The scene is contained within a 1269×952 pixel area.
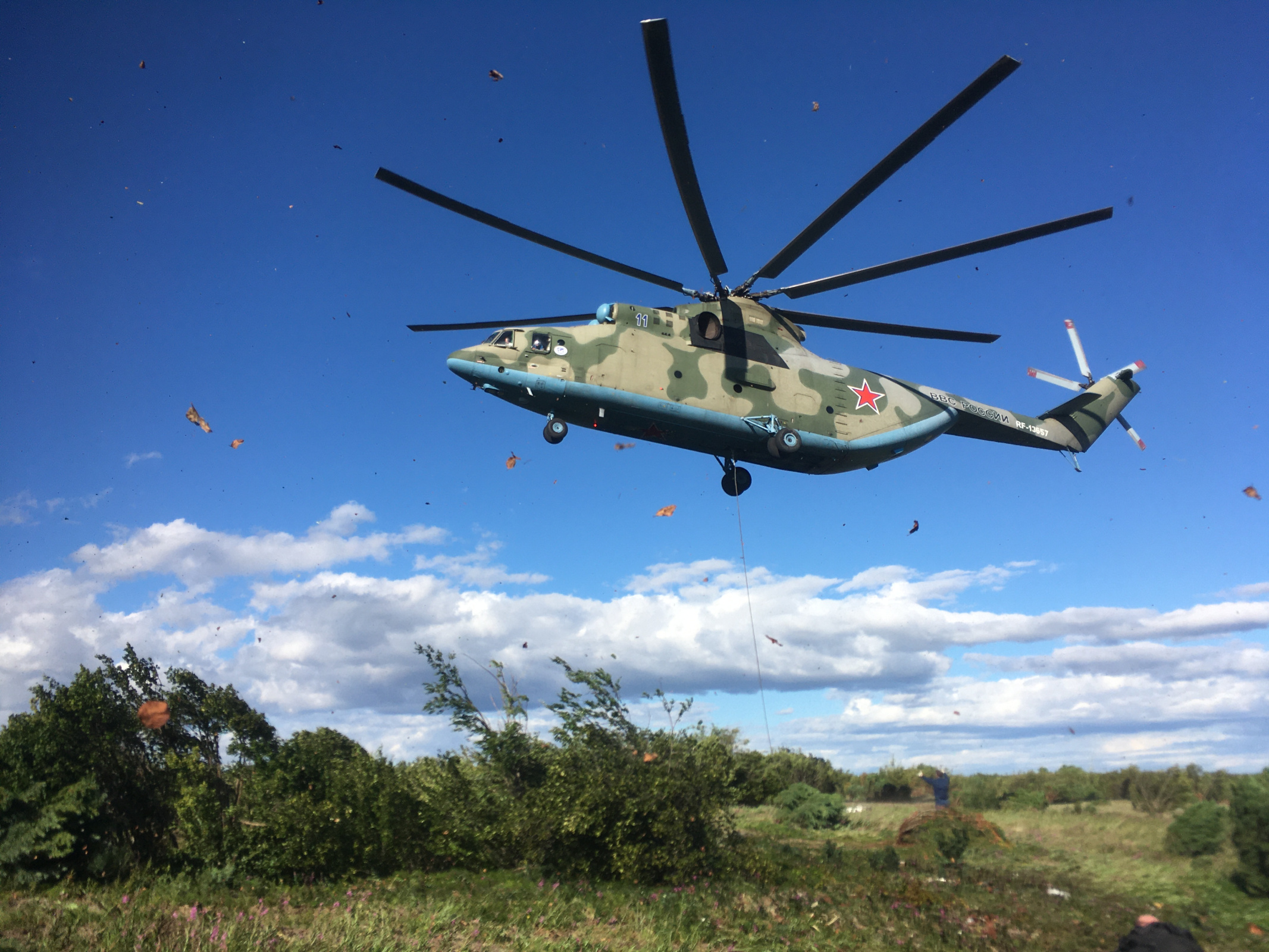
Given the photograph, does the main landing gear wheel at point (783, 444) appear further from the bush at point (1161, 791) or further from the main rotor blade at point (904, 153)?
the bush at point (1161, 791)

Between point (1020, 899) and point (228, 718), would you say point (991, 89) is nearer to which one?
point (1020, 899)

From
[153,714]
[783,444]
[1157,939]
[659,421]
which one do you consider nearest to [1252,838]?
[1157,939]

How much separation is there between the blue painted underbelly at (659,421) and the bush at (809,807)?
21.7m

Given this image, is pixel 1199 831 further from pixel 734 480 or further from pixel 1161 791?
pixel 734 480

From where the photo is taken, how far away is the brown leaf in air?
2358 cm

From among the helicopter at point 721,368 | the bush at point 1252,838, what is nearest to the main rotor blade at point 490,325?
the helicopter at point 721,368

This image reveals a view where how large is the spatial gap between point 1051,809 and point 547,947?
2176cm

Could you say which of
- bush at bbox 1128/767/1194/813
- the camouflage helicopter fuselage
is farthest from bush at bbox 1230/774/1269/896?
the camouflage helicopter fuselage

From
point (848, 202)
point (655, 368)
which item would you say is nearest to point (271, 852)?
point (655, 368)

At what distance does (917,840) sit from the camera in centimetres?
2127

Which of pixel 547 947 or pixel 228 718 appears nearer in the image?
pixel 547 947

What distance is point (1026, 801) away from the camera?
995 inches

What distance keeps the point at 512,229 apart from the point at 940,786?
89.3ft

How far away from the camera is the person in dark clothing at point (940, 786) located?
990 inches
